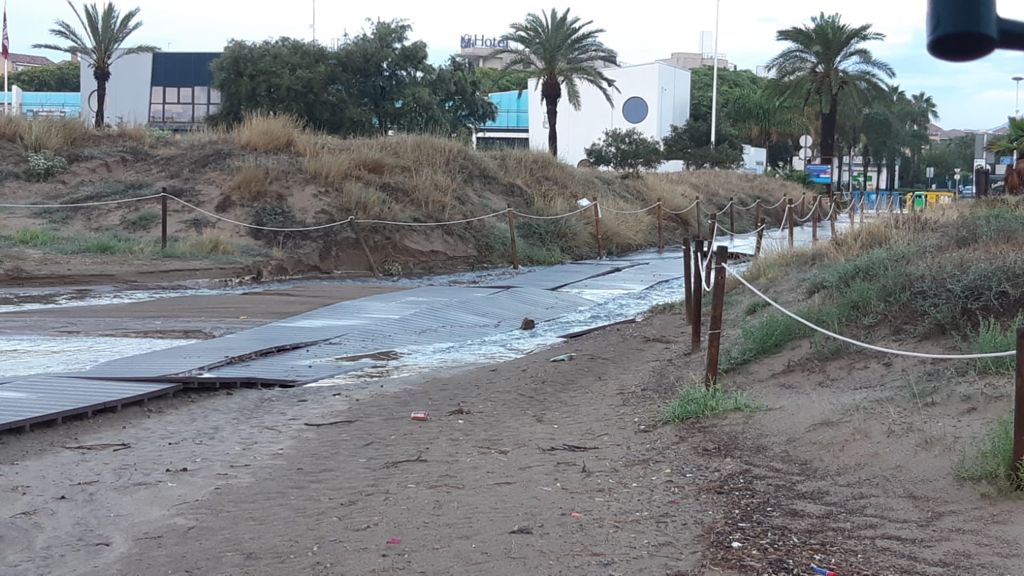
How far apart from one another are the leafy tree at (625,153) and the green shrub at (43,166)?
3365 centimetres

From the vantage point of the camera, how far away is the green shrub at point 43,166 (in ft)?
83.8

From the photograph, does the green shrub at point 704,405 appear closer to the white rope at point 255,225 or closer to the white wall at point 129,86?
the white rope at point 255,225

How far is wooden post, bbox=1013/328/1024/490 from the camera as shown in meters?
4.86

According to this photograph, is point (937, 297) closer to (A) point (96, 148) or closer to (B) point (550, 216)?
(B) point (550, 216)

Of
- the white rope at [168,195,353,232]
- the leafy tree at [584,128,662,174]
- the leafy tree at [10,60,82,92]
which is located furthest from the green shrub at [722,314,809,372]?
the leafy tree at [10,60,82,92]

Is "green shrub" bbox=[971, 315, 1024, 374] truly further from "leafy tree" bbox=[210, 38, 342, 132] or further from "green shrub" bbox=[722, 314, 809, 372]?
"leafy tree" bbox=[210, 38, 342, 132]

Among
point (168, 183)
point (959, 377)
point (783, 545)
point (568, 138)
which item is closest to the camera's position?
point (783, 545)

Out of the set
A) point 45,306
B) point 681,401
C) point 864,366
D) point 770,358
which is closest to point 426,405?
point 681,401

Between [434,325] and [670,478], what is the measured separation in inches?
325

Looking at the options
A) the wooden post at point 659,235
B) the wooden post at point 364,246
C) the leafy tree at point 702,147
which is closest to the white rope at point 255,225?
the wooden post at point 364,246

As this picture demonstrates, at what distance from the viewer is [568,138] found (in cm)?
7831

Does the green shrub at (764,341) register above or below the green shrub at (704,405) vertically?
above

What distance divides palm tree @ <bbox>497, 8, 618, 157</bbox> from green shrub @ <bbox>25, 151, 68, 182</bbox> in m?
21.3

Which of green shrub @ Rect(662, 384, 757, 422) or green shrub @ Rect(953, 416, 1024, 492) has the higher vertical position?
green shrub @ Rect(953, 416, 1024, 492)
